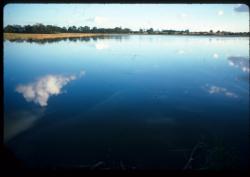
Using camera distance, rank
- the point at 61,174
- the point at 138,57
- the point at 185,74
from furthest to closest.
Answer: the point at 138,57 < the point at 185,74 < the point at 61,174

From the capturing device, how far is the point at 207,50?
1245 cm

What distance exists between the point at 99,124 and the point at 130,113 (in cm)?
100

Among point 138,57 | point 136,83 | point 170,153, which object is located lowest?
point 170,153

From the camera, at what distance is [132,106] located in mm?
8180

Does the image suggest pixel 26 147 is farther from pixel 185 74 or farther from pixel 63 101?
pixel 185 74

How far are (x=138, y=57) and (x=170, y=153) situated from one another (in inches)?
262

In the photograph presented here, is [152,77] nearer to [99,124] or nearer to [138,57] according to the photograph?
[138,57]

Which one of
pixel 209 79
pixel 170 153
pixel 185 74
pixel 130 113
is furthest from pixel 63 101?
pixel 209 79

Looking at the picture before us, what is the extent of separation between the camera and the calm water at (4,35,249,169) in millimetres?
4848

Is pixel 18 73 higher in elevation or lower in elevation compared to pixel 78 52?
lower

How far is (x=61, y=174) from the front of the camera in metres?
2.48

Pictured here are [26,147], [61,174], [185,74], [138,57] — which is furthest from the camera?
[138,57]

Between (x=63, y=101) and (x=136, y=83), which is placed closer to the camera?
(x=63, y=101)

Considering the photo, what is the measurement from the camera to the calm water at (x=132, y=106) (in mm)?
4848
